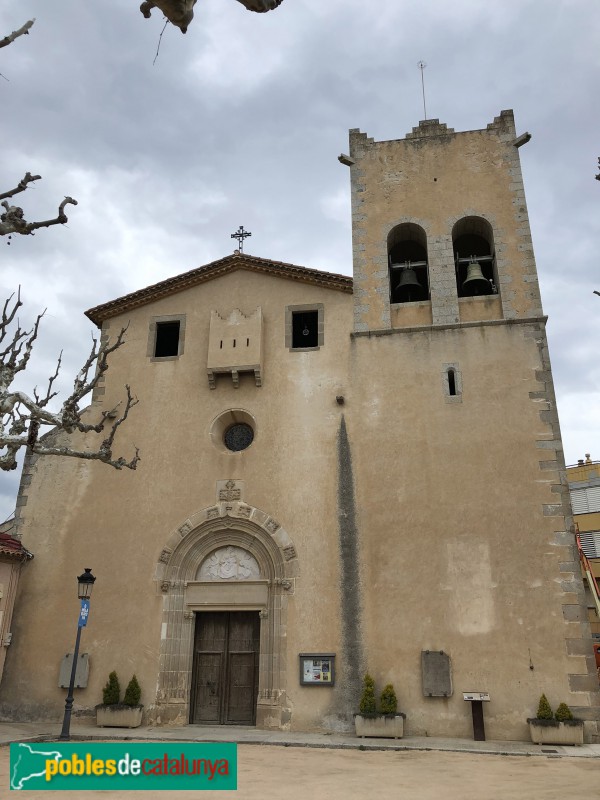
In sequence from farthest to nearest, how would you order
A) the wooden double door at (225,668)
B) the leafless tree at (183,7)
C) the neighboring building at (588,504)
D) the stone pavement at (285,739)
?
the neighboring building at (588,504), the wooden double door at (225,668), the stone pavement at (285,739), the leafless tree at (183,7)

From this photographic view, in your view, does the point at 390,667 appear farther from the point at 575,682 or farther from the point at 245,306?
the point at 245,306

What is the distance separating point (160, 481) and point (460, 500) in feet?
20.3

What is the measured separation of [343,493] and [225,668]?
13.4ft

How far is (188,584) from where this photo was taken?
522 inches

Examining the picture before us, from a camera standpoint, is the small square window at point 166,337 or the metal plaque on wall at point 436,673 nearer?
the metal plaque on wall at point 436,673

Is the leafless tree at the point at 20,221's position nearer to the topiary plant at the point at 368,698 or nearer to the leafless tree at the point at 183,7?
the leafless tree at the point at 183,7

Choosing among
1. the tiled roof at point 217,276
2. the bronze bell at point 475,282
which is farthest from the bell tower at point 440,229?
the tiled roof at point 217,276

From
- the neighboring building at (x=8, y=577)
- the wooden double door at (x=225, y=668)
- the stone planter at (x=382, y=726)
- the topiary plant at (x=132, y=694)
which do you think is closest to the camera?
the stone planter at (x=382, y=726)

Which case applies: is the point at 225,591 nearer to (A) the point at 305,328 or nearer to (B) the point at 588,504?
(A) the point at 305,328

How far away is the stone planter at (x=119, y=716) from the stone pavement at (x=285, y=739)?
0.49 feet

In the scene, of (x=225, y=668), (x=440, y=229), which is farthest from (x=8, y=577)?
(x=440, y=229)

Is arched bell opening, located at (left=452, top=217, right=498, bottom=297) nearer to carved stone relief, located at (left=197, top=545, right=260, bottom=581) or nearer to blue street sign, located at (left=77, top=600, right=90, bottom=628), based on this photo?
carved stone relief, located at (left=197, top=545, right=260, bottom=581)

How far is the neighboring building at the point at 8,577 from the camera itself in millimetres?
13016

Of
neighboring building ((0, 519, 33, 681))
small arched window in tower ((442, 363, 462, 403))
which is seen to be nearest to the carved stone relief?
neighboring building ((0, 519, 33, 681))
